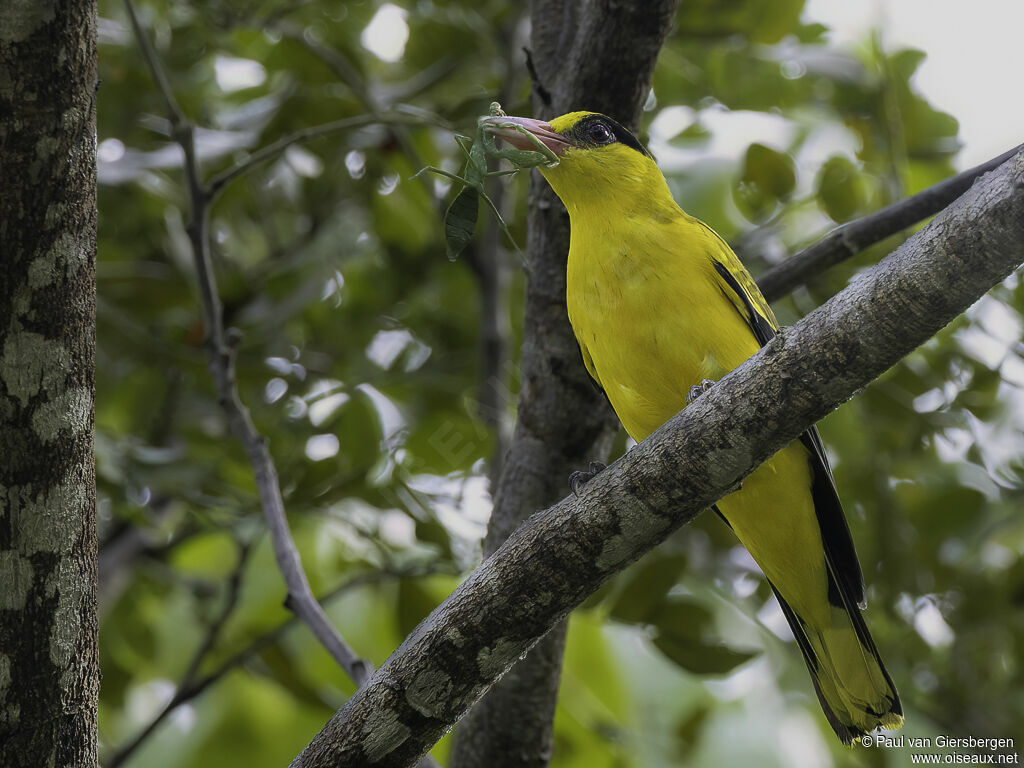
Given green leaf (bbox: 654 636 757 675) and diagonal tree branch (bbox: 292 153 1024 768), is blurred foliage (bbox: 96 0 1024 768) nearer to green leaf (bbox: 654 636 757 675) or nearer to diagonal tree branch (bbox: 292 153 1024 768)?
green leaf (bbox: 654 636 757 675)

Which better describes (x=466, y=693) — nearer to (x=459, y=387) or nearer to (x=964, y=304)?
(x=964, y=304)

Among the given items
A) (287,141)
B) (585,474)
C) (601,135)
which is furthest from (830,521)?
(287,141)

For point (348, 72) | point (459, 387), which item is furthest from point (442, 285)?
point (348, 72)

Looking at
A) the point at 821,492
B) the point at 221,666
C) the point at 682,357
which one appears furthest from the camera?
the point at 221,666

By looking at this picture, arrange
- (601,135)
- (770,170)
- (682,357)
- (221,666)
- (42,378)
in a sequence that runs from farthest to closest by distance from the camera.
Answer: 1. (770,170)
2. (221,666)
3. (601,135)
4. (682,357)
5. (42,378)

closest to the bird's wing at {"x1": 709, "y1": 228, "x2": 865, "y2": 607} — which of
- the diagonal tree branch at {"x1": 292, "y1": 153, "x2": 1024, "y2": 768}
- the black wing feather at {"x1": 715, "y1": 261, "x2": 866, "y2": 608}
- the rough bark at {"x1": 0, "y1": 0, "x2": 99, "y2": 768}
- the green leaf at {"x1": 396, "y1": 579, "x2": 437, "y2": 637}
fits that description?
the black wing feather at {"x1": 715, "y1": 261, "x2": 866, "y2": 608}

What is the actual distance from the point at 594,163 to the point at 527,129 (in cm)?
22

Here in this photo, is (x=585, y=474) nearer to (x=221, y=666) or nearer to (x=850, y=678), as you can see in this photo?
(x=850, y=678)

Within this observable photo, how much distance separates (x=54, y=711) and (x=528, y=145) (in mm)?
1657

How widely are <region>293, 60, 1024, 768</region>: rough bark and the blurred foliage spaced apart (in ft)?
3.58

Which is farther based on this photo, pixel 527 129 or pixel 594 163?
pixel 594 163

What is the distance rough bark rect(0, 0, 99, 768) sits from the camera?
1681 millimetres

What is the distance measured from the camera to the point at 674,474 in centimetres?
171

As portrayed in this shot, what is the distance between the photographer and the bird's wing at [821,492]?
8.59 ft
